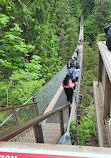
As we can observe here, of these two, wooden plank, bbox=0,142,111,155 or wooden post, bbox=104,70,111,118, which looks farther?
wooden post, bbox=104,70,111,118

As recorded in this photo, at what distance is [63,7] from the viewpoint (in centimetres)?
2327

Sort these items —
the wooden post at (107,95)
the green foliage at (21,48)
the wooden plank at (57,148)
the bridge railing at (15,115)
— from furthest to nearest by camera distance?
the green foliage at (21,48)
the wooden post at (107,95)
the bridge railing at (15,115)
the wooden plank at (57,148)

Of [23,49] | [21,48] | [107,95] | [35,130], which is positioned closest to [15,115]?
[35,130]

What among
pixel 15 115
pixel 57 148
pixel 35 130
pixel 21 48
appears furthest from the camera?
pixel 21 48

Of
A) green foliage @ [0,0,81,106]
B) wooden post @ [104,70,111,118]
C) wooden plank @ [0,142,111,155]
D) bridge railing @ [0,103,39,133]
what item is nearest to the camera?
wooden plank @ [0,142,111,155]

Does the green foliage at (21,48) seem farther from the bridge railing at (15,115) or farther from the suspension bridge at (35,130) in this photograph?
the bridge railing at (15,115)

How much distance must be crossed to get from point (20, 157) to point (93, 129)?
3.54 m

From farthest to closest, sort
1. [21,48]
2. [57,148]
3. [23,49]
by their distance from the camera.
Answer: [23,49] → [21,48] → [57,148]

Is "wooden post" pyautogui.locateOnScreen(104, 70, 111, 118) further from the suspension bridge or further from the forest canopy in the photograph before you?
the forest canopy

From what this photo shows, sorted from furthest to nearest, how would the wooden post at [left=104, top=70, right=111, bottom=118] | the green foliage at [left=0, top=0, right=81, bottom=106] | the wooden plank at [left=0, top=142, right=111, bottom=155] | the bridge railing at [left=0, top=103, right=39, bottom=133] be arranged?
1. the green foliage at [left=0, top=0, right=81, bottom=106]
2. the wooden post at [left=104, top=70, right=111, bottom=118]
3. the bridge railing at [left=0, top=103, right=39, bottom=133]
4. the wooden plank at [left=0, top=142, right=111, bottom=155]

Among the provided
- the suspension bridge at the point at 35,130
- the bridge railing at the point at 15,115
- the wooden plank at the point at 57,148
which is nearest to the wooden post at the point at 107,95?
the suspension bridge at the point at 35,130

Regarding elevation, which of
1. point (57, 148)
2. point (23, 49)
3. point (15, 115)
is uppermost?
point (23, 49)

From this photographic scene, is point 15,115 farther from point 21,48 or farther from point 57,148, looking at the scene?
point 21,48

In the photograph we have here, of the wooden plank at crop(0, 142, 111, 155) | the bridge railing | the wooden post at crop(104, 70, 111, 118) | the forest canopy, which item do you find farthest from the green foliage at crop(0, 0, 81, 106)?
the wooden plank at crop(0, 142, 111, 155)
